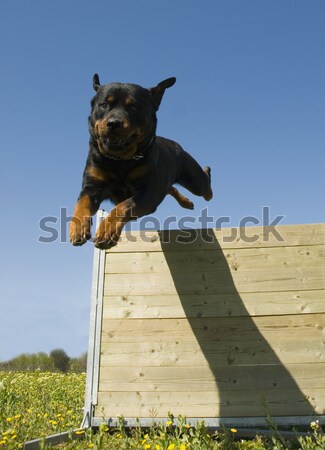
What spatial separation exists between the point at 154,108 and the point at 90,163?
0.67 meters

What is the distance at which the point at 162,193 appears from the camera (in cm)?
372

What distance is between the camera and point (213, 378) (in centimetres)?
360

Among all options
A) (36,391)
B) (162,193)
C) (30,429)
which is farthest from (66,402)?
(162,193)

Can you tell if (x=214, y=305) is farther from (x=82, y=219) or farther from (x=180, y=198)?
(x=180, y=198)

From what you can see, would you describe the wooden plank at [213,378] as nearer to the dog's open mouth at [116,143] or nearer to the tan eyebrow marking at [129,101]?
the dog's open mouth at [116,143]

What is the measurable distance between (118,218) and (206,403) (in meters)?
1.63

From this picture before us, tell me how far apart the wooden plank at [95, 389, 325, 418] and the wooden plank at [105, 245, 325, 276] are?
96 cm

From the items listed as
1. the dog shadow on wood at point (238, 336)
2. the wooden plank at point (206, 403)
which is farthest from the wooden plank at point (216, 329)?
the wooden plank at point (206, 403)

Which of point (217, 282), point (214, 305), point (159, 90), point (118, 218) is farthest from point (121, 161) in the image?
point (214, 305)

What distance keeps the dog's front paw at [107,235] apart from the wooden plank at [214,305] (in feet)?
3.57

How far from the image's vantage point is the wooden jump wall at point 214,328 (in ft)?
11.6

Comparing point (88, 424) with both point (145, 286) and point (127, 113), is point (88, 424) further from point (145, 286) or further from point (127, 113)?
point (127, 113)

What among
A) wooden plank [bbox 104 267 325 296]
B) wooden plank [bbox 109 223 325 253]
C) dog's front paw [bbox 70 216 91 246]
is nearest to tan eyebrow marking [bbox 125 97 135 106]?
dog's front paw [bbox 70 216 91 246]

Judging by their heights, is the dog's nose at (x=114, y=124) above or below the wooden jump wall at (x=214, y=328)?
above
